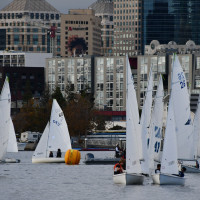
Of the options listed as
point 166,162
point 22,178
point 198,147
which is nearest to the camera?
point 166,162

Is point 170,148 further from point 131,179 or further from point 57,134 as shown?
point 57,134

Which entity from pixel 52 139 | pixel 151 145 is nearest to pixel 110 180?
pixel 151 145

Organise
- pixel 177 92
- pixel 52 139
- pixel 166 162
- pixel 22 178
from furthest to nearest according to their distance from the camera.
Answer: pixel 52 139 → pixel 22 178 → pixel 177 92 → pixel 166 162

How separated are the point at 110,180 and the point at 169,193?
605 inches

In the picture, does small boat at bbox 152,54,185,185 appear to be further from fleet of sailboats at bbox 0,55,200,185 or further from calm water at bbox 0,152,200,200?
calm water at bbox 0,152,200,200

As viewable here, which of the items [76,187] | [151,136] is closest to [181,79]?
[151,136]

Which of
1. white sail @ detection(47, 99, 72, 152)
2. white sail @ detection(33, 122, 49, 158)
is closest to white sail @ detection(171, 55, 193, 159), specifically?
white sail @ detection(47, 99, 72, 152)

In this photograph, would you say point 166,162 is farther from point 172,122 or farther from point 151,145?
point 151,145

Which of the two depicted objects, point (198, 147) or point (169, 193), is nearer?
point (169, 193)

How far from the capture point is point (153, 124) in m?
86.3

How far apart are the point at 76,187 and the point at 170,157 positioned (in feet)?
33.3

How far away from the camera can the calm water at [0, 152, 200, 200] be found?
218 feet

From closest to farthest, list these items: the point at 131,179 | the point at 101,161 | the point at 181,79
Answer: the point at 131,179
the point at 181,79
the point at 101,161

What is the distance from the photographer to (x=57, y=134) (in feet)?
371
